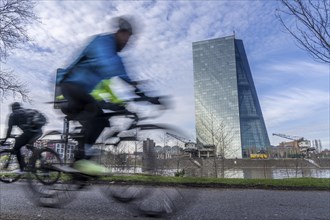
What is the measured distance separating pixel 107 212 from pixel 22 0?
6786 millimetres

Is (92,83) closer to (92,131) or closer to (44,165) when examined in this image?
(92,131)

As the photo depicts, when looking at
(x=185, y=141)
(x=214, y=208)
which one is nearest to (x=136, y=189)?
(x=185, y=141)

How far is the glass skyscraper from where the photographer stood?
3167 centimetres

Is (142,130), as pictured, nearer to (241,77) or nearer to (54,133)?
(54,133)

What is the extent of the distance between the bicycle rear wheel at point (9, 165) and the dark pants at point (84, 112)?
1.63m

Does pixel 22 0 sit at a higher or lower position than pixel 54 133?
higher

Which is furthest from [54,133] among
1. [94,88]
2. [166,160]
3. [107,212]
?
[107,212]

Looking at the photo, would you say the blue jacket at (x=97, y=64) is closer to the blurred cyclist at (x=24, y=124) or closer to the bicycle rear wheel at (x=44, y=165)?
the blurred cyclist at (x=24, y=124)

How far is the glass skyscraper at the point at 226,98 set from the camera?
31.7 m

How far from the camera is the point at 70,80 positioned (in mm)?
3963

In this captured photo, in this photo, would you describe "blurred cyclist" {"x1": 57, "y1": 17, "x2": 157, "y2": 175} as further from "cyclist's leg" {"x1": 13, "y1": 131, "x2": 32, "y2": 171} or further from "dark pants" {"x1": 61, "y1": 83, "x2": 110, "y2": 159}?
"cyclist's leg" {"x1": 13, "y1": 131, "x2": 32, "y2": 171}

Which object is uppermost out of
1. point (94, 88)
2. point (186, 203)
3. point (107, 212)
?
point (94, 88)

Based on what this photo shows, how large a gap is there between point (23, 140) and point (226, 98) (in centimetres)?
7513

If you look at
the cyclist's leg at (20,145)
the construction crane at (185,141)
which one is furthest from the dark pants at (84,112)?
the cyclist's leg at (20,145)
